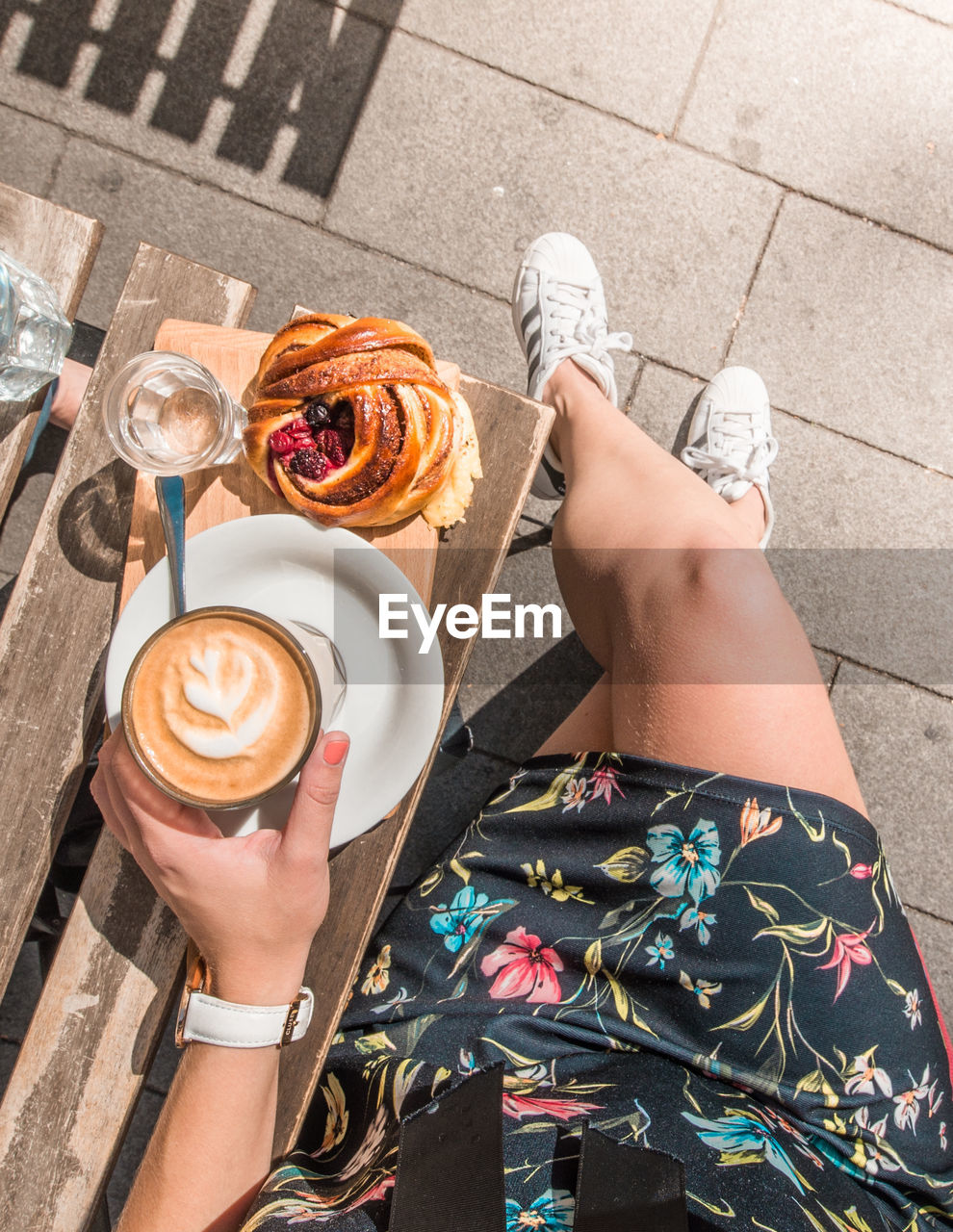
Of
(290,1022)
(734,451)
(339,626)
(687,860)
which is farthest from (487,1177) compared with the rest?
(734,451)

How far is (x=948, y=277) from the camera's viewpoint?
95.7 inches

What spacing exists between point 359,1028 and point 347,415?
1139 mm

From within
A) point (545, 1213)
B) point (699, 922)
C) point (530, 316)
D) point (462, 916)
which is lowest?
point (545, 1213)

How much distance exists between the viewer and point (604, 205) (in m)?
2.38

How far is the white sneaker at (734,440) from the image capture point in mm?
2256

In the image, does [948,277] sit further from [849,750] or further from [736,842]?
[736,842]

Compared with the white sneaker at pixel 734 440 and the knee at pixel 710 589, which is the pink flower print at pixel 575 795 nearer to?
the knee at pixel 710 589

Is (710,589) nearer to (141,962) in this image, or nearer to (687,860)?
(687,860)

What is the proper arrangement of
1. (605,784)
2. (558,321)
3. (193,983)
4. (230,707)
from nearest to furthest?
(230,707) < (193,983) < (605,784) < (558,321)

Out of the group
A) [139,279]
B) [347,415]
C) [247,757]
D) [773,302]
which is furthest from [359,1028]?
[773,302]

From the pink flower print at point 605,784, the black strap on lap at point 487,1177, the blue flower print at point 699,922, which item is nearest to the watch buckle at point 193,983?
the black strap on lap at point 487,1177

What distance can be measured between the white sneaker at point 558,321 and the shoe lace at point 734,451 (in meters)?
0.31

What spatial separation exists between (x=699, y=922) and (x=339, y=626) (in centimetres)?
87

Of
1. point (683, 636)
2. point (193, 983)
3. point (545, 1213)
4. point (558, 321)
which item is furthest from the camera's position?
point (558, 321)
